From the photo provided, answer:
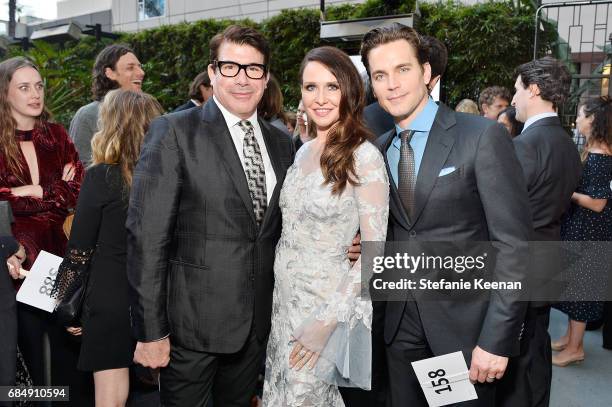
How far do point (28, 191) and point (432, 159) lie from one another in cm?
206

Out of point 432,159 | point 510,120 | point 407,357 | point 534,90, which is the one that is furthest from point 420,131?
point 510,120

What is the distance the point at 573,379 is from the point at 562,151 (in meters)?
1.79

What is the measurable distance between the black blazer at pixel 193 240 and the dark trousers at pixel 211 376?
7 cm

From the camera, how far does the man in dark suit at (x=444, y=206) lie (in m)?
1.67

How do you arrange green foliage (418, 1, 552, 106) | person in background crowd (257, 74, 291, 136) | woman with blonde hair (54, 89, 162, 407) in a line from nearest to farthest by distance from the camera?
1. woman with blonde hair (54, 89, 162, 407)
2. person in background crowd (257, 74, 291, 136)
3. green foliage (418, 1, 552, 106)

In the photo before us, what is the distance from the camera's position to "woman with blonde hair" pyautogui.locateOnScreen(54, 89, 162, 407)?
7.40 feet

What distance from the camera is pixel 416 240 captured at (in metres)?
1.78

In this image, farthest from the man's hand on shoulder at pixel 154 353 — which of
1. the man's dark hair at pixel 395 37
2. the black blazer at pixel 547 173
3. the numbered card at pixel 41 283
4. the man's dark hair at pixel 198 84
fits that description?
the man's dark hair at pixel 198 84

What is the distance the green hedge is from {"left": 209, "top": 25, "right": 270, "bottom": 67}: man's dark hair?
17.5 ft

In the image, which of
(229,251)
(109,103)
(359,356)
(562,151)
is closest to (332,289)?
(359,356)

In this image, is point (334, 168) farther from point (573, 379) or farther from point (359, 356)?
point (573, 379)

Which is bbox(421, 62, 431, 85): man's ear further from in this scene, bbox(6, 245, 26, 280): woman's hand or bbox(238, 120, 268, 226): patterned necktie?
bbox(6, 245, 26, 280): woman's hand

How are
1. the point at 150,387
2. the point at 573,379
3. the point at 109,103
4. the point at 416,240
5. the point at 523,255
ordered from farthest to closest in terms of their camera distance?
the point at 573,379 → the point at 150,387 → the point at 109,103 → the point at 416,240 → the point at 523,255

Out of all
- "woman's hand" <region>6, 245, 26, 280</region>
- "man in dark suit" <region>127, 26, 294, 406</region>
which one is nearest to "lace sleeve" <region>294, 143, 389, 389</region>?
"man in dark suit" <region>127, 26, 294, 406</region>
